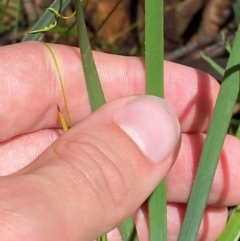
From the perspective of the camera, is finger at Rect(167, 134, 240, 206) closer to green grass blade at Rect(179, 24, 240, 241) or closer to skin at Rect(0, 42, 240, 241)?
skin at Rect(0, 42, 240, 241)

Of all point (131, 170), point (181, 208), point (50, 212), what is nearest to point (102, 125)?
point (131, 170)

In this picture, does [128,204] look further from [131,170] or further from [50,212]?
[50,212]

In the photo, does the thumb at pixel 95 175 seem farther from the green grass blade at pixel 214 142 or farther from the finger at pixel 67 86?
the finger at pixel 67 86

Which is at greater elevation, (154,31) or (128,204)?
(154,31)

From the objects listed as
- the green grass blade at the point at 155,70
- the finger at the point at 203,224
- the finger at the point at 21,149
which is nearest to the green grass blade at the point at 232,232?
the green grass blade at the point at 155,70

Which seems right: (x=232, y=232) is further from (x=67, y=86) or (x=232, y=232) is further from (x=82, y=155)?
(x=67, y=86)

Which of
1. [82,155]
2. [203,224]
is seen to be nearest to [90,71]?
[82,155]
